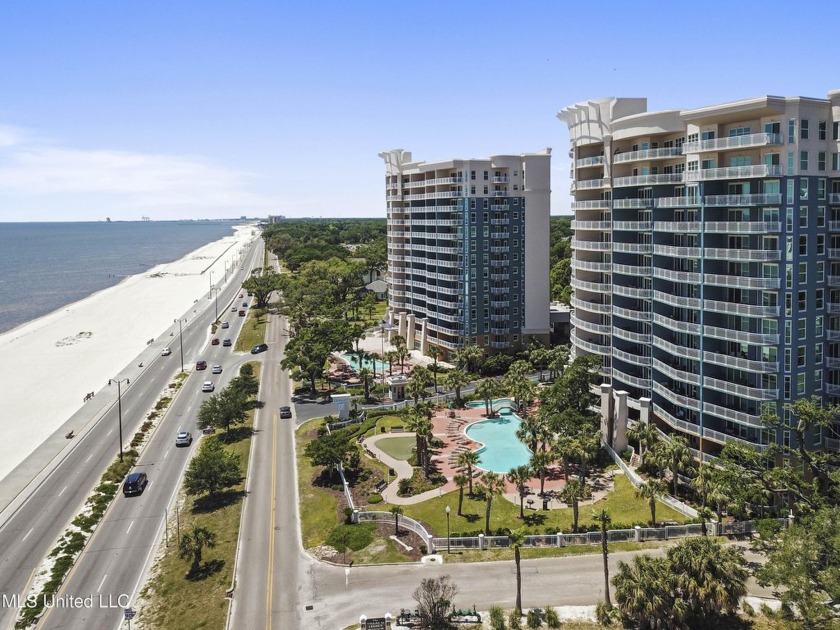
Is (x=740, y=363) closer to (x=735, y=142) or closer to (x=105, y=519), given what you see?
(x=735, y=142)

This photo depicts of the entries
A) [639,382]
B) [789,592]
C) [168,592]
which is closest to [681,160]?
[639,382]

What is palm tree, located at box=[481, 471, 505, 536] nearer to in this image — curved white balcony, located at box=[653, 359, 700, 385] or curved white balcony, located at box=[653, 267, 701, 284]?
curved white balcony, located at box=[653, 359, 700, 385]

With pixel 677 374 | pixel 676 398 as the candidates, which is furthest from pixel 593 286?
pixel 676 398

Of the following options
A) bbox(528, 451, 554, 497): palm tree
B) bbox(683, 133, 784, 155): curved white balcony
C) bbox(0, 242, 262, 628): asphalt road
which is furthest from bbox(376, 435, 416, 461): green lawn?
bbox(683, 133, 784, 155): curved white balcony

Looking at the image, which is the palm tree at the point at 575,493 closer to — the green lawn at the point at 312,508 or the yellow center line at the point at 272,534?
the green lawn at the point at 312,508

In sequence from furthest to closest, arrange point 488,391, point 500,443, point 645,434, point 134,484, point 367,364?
1. point 367,364
2. point 488,391
3. point 500,443
4. point 134,484
5. point 645,434

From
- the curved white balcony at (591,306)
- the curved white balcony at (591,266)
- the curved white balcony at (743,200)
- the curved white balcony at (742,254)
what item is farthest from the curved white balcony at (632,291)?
the curved white balcony at (743,200)
